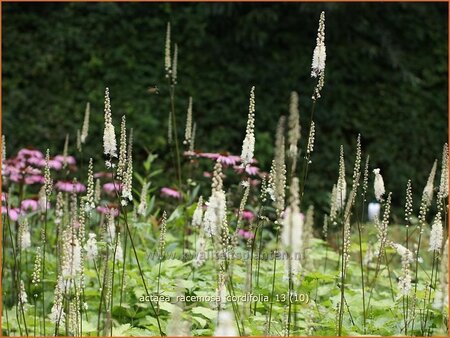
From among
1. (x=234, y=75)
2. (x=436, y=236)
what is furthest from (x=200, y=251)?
(x=234, y=75)

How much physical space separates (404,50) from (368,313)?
7.42 m

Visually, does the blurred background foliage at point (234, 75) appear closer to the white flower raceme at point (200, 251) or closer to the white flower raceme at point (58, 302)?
the white flower raceme at point (200, 251)

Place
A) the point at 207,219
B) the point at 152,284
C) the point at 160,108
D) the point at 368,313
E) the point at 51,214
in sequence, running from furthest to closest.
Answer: the point at 160,108 < the point at 51,214 < the point at 152,284 < the point at 368,313 < the point at 207,219

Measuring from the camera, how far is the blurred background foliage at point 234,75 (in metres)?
9.95

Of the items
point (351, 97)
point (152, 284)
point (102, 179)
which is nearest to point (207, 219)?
point (152, 284)

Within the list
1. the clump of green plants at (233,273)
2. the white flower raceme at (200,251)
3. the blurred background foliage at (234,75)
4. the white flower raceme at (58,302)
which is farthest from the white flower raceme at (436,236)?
the blurred background foliage at (234,75)

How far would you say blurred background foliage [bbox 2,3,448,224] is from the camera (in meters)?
9.95

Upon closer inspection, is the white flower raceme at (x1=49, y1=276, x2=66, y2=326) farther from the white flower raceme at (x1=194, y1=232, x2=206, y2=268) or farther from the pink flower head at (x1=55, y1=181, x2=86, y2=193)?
the pink flower head at (x1=55, y1=181, x2=86, y2=193)

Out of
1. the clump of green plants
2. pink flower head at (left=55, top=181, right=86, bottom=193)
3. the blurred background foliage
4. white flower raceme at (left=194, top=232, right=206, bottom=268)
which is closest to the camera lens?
the clump of green plants

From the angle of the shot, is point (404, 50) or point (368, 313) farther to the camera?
point (404, 50)

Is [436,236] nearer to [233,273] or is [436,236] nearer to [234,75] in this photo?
[233,273]

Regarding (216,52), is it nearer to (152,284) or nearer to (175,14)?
(175,14)

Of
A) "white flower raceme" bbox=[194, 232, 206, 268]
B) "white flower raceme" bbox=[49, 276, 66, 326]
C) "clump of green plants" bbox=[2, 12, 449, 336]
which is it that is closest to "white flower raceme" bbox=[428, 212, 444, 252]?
"clump of green plants" bbox=[2, 12, 449, 336]

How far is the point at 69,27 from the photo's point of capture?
10273mm
